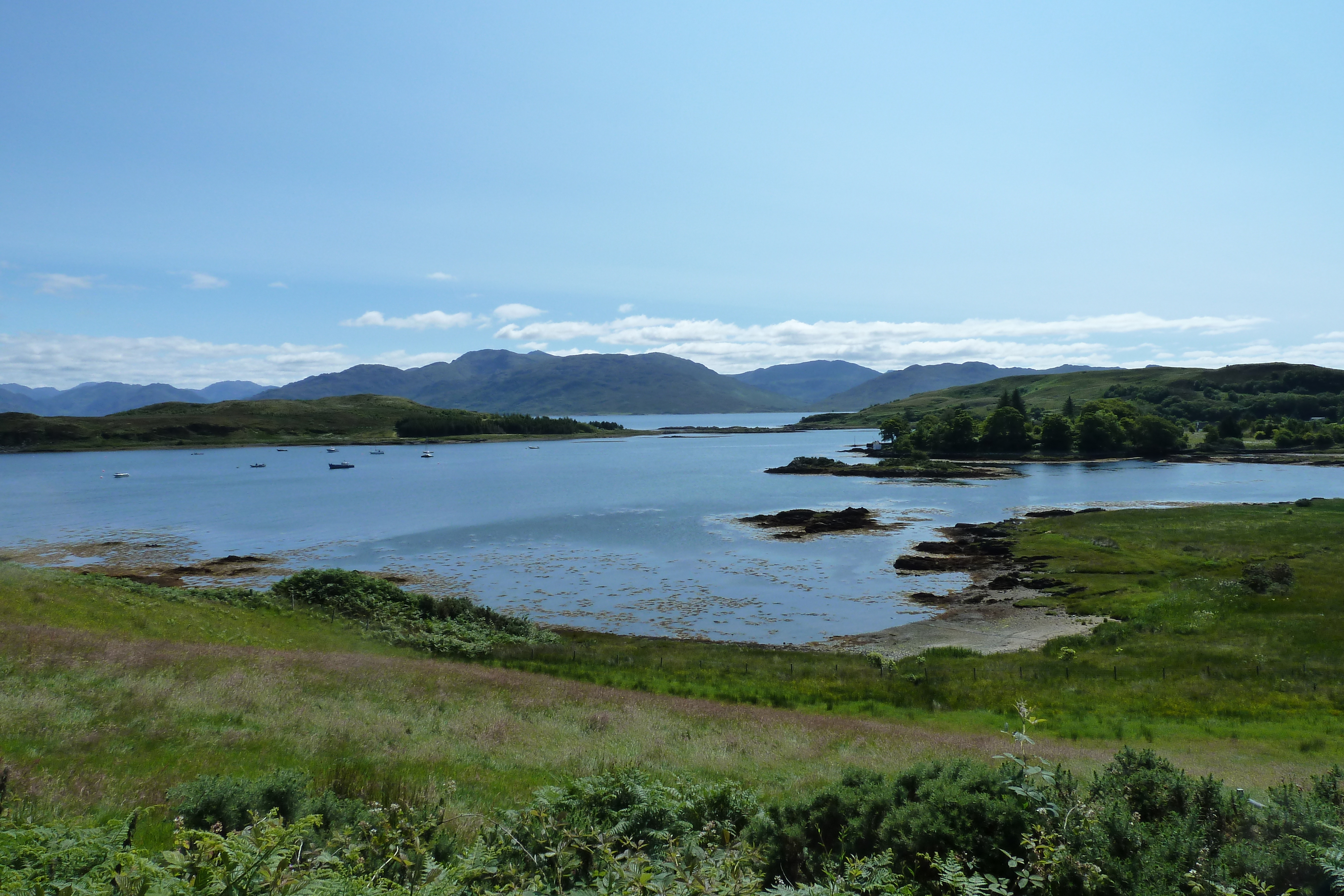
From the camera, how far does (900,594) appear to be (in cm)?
4531

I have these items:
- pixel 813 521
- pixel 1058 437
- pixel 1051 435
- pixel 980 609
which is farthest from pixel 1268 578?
pixel 1058 437

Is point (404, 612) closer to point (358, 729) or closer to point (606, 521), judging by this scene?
point (358, 729)

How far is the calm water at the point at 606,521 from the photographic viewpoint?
44.1 m

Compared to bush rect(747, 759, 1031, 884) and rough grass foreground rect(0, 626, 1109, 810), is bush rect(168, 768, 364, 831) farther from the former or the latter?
bush rect(747, 759, 1031, 884)

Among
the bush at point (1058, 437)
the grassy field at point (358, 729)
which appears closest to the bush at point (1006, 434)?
the bush at point (1058, 437)

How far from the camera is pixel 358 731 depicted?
11766 mm

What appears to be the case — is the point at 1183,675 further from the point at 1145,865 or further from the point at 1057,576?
the point at 1145,865

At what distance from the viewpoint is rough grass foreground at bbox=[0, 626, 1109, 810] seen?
8.73 meters

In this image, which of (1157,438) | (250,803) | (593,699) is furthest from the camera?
(1157,438)

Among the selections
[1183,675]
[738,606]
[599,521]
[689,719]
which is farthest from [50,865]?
[599,521]

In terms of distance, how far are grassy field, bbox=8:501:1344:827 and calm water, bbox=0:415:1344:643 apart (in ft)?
33.7

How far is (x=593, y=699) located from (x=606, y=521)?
57.0 metres

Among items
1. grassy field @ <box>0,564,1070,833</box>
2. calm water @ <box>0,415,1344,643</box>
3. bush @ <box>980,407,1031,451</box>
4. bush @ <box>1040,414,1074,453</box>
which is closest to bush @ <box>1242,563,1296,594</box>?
calm water @ <box>0,415,1344,643</box>

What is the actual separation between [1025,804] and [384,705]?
1265 centimetres
